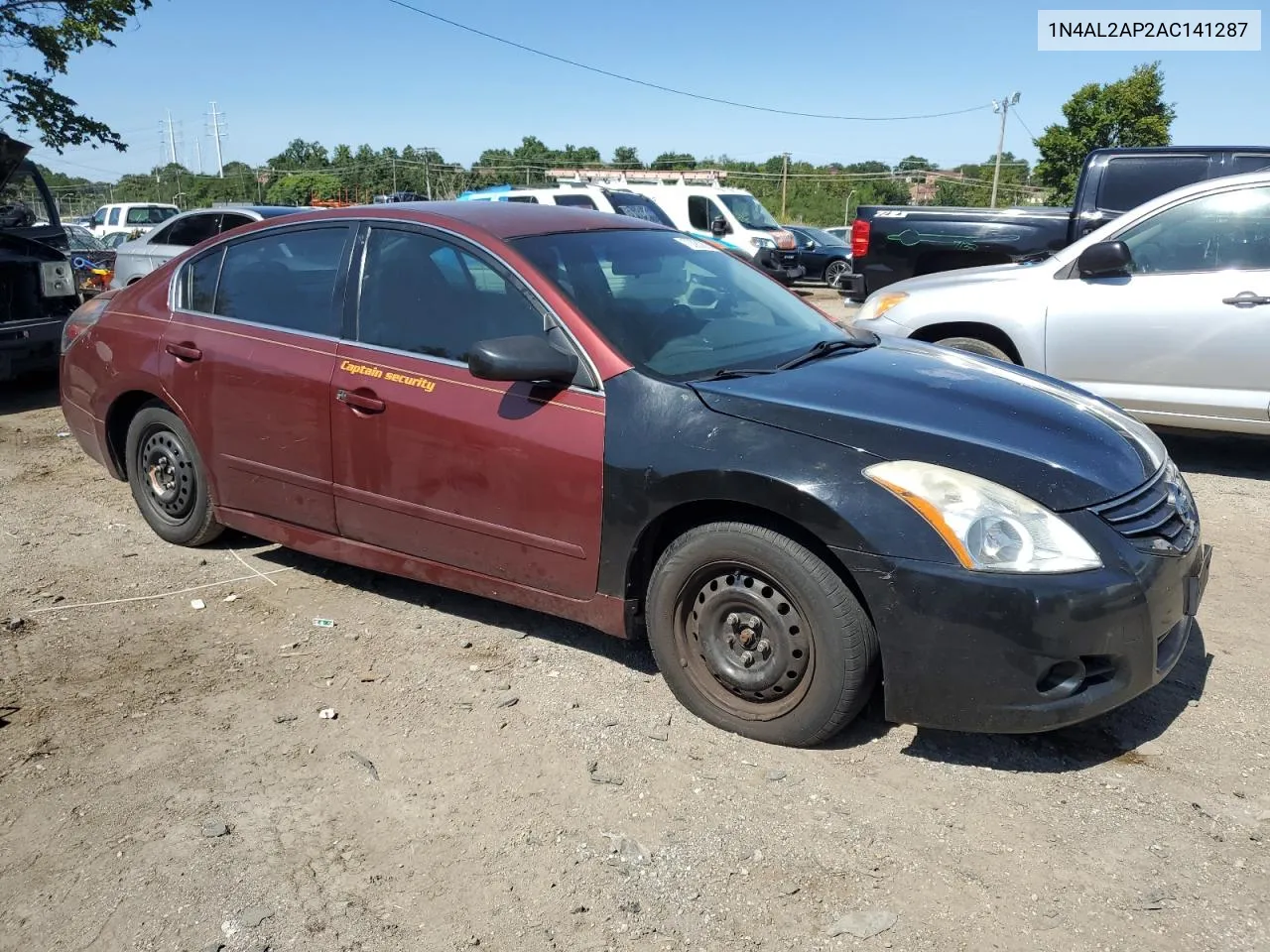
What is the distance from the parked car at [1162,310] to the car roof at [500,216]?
81.5 inches

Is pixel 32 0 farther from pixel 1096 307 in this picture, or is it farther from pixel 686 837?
pixel 686 837

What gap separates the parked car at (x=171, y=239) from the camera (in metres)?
10.4

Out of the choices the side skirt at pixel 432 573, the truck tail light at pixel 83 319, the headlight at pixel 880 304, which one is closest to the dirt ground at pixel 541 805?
the side skirt at pixel 432 573

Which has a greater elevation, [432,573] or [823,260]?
[823,260]

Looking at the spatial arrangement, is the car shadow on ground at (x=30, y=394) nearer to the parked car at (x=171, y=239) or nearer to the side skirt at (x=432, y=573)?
the parked car at (x=171, y=239)

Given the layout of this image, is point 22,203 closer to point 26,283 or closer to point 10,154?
point 10,154

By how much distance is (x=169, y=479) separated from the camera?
496cm

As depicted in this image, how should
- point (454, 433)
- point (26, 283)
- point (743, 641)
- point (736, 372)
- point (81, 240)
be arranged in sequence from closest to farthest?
1. point (743, 641)
2. point (736, 372)
3. point (454, 433)
4. point (26, 283)
5. point (81, 240)

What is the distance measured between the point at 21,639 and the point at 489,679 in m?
1.96

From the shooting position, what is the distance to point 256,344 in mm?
4301

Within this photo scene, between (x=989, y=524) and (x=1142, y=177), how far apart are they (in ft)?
22.0

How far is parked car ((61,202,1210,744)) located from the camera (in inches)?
112

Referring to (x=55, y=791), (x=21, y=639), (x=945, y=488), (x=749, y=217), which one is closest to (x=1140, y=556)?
(x=945, y=488)

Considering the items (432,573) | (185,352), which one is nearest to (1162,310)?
(432,573)
